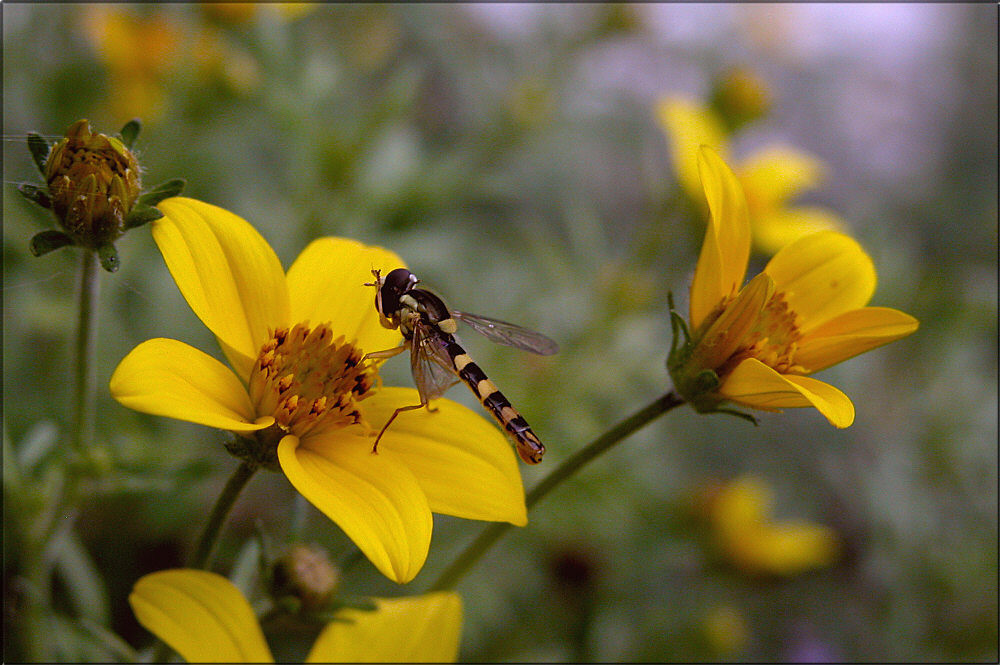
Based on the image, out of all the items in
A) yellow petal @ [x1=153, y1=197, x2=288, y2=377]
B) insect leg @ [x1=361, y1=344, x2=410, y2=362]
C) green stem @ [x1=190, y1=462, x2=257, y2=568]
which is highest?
yellow petal @ [x1=153, y1=197, x2=288, y2=377]

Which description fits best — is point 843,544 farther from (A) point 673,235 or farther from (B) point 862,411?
(A) point 673,235

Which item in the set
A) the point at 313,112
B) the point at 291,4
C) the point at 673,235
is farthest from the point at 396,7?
the point at 673,235

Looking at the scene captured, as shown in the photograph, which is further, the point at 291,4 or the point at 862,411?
the point at 862,411

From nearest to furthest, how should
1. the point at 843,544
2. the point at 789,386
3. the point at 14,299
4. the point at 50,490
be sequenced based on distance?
the point at 789,386 → the point at 50,490 → the point at 14,299 → the point at 843,544

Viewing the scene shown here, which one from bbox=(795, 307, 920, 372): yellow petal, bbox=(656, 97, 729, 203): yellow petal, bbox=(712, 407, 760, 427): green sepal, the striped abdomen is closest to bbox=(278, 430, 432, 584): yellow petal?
the striped abdomen

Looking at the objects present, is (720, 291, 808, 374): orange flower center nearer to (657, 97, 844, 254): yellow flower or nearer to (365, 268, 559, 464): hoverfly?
(365, 268, 559, 464): hoverfly

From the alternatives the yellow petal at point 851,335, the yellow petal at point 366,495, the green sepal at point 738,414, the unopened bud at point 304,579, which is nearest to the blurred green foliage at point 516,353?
the unopened bud at point 304,579

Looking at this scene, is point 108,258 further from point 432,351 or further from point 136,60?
point 136,60
